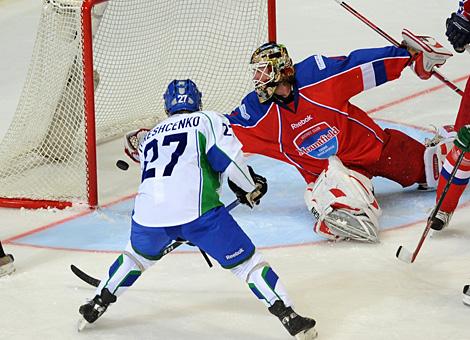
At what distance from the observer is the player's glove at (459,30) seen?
4.24 meters

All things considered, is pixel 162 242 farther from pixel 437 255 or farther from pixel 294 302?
pixel 437 255

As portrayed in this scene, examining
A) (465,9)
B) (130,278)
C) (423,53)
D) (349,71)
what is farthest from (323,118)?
(130,278)

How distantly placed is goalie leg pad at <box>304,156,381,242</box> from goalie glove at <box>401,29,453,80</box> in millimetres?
490

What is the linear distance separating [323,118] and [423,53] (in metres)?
0.47

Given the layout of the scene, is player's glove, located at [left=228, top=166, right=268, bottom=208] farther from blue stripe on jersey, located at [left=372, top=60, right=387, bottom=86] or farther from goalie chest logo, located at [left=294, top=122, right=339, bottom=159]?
blue stripe on jersey, located at [left=372, top=60, right=387, bottom=86]

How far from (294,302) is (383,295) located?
12.0 inches

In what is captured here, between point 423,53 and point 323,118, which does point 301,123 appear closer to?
point 323,118

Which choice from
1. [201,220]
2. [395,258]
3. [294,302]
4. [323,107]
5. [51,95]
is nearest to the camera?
[201,220]

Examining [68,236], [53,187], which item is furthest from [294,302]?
[53,187]

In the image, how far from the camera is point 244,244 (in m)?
3.50

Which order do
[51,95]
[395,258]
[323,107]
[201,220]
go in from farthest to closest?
1. [51,95]
2. [323,107]
3. [395,258]
4. [201,220]

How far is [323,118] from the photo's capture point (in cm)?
448

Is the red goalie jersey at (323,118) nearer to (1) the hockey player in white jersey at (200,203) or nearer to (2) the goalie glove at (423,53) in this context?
(2) the goalie glove at (423,53)

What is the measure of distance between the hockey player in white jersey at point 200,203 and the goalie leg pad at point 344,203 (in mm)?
780
